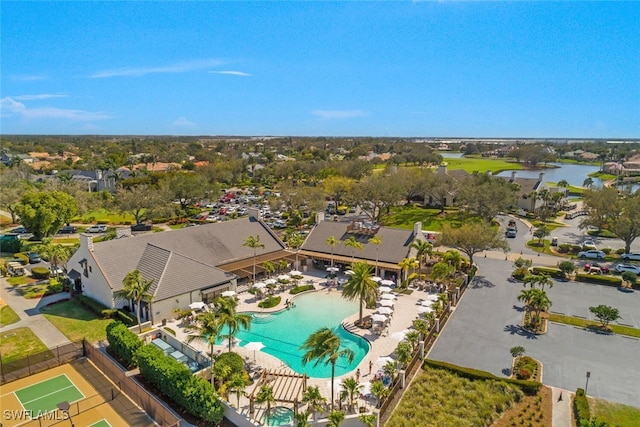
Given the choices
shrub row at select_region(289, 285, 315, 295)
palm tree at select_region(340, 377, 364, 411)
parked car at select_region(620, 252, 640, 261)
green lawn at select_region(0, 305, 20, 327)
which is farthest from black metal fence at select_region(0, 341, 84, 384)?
parked car at select_region(620, 252, 640, 261)

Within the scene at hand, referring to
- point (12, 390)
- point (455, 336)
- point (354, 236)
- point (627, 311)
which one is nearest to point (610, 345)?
point (627, 311)

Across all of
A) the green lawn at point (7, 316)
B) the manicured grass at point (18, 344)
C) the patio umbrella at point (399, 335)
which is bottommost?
the manicured grass at point (18, 344)

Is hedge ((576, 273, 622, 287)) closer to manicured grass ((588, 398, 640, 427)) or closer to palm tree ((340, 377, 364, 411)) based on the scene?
manicured grass ((588, 398, 640, 427))

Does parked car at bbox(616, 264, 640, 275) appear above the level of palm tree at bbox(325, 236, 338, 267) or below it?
below

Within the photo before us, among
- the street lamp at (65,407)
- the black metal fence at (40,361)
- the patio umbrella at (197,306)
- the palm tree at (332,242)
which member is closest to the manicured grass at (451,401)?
the street lamp at (65,407)

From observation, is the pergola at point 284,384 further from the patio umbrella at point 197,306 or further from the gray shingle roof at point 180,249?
the gray shingle roof at point 180,249

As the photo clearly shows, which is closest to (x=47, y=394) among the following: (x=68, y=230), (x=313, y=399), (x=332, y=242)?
(x=313, y=399)

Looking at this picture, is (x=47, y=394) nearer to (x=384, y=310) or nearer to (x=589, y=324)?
(x=384, y=310)
